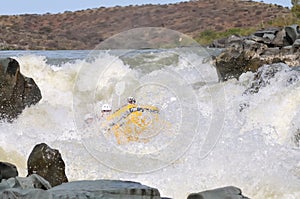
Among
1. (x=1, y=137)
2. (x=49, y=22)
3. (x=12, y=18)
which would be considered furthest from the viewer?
(x=49, y=22)

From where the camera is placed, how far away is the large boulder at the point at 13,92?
1151cm

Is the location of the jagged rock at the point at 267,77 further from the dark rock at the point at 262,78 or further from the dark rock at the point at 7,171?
the dark rock at the point at 7,171

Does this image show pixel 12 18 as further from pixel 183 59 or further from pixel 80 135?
pixel 80 135

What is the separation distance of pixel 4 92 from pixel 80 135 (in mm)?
3204

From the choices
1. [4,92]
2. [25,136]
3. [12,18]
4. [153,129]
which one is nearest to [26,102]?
[4,92]

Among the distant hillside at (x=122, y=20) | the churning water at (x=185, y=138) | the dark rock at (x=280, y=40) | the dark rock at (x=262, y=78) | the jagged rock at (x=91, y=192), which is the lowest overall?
the churning water at (x=185, y=138)

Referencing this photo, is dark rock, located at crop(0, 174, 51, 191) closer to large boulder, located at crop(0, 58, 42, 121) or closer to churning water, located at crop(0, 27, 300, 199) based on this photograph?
churning water, located at crop(0, 27, 300, 199)

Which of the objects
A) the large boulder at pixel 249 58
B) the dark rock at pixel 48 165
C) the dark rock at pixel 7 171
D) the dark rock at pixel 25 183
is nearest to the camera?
the dark rock at pixel 25 183

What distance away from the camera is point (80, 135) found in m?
9.16

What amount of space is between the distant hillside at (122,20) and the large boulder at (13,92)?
122 ft

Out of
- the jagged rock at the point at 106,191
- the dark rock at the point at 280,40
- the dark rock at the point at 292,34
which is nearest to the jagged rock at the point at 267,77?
the jagged rock at the point at 106,191

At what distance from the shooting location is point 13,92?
1181 centimetres

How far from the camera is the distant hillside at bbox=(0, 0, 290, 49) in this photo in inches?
2142

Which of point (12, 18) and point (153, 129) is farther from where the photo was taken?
point (12, 18)
